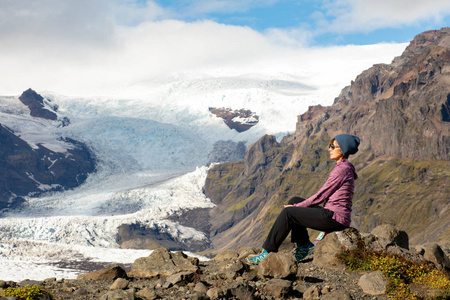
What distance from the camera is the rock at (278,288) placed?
13.2 metres

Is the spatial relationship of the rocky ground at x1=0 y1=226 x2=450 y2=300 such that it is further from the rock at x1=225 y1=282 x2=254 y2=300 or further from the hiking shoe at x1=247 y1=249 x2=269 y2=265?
the hiking shoe at x1=247 y1=249 x2=269 y2=265

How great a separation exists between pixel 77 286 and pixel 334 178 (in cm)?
803

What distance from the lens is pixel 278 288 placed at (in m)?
13.2

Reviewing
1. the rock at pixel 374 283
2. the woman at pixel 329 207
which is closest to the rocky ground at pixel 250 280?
the rock at pixel 374 283

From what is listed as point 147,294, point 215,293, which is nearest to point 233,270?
point 215,293

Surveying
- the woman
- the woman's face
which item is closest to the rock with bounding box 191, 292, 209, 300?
the woman

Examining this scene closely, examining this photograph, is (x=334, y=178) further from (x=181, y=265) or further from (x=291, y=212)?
(x=181, y=265)

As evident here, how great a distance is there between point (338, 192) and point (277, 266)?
2.71m

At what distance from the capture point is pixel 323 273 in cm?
1538

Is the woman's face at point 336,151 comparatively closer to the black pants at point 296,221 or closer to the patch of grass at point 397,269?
the black pants at point 296,221

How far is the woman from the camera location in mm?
14633

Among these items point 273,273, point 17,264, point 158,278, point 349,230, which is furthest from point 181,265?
point 17,264

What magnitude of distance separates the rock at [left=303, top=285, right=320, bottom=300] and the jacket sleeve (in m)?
2.57

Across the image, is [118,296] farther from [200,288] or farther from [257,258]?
[257,258]
